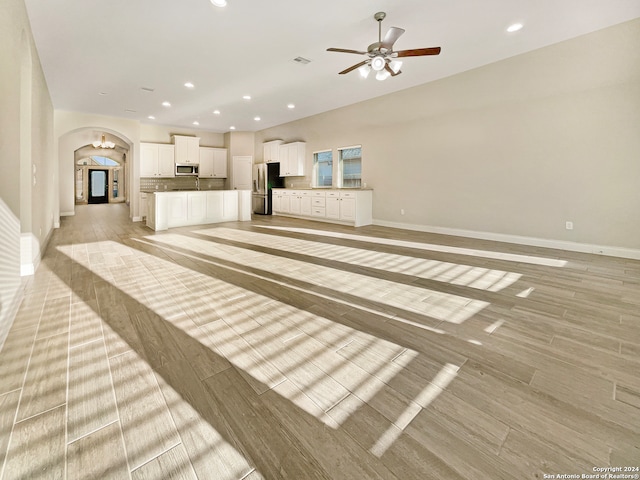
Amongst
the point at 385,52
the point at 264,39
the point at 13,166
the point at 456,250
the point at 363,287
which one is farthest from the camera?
the point at 456,250

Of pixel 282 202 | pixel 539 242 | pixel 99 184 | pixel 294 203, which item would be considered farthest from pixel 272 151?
pixel 99 184

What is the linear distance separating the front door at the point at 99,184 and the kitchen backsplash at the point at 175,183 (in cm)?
1112

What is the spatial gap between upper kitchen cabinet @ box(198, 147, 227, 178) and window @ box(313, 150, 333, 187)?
3.91 metres

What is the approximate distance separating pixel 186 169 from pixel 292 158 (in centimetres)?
368

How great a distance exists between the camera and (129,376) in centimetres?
158

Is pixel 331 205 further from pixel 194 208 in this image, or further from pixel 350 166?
pixel 194 208

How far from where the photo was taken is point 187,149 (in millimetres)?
9930

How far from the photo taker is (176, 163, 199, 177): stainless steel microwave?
9.87 m

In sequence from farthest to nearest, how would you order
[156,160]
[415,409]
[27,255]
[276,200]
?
[276,200] → [156,160] → [27,255] → [415,409]

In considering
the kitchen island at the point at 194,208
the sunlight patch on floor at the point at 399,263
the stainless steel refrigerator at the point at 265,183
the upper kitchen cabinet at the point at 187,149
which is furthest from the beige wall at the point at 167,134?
the sunlight patch on floor at the point at 399,263

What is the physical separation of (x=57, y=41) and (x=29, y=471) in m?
5.58

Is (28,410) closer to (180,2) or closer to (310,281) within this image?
(310,281)

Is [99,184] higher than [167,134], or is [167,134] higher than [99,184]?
[167,134]

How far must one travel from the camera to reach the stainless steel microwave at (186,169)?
32.4ft
